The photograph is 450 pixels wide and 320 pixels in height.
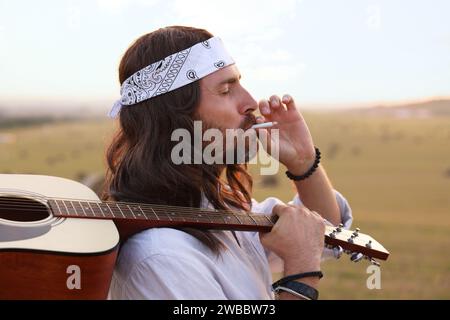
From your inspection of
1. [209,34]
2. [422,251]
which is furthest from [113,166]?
[422,251]

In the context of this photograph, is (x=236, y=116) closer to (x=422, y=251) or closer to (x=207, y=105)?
(x=207, y=105)

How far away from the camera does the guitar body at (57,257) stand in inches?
67.6

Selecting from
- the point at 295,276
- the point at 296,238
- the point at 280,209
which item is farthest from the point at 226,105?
the point at 295,276

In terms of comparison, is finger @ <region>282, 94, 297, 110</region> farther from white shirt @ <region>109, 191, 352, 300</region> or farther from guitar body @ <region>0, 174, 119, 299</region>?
guitar body @ <region>0, 174, 119, 299</region>

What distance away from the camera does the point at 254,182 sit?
2656 millimetres

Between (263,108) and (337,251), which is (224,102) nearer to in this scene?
(263,108)

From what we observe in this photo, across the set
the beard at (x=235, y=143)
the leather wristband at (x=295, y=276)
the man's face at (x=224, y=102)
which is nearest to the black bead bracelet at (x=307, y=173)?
the beard at (x=235, y=143)

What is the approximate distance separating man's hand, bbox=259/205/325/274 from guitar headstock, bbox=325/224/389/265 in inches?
6.5

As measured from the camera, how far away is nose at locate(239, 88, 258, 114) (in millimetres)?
2260

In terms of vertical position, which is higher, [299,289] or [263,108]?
[263,108]

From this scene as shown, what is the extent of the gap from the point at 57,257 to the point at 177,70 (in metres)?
0.85

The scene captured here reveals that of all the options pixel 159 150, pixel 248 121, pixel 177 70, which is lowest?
pixel 159 150

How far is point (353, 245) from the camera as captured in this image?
234cm
